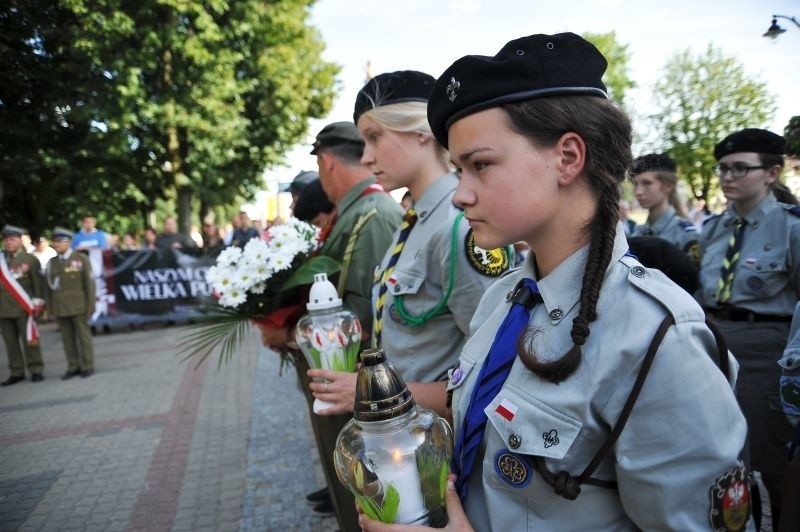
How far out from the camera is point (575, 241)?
4.09 ft

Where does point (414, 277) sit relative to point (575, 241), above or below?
below

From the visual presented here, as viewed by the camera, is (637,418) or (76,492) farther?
(76,492)

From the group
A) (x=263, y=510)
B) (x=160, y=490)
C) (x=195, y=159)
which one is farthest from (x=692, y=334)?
(x=195, y=159)

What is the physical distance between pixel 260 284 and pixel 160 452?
342 centimetres

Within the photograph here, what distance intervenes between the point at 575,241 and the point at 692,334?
32cm

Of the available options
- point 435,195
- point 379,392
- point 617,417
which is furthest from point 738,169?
point 379,392

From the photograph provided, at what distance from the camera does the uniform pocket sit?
2.98 m

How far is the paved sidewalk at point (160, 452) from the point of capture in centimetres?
394

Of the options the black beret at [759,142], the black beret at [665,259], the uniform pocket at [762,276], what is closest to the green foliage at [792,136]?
the black beret at [759,142]

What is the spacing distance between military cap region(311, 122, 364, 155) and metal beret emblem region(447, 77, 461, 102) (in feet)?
6.41

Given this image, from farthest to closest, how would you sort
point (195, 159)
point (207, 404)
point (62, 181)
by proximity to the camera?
point (195, 159) < point (62, 181) < point (207, 404)

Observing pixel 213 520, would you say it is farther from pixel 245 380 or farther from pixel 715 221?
pixel 715 221

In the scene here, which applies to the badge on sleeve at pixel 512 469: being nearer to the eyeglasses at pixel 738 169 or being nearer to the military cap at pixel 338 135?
the military cap at pixel 338 135

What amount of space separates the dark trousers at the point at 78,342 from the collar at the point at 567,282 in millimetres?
8671
